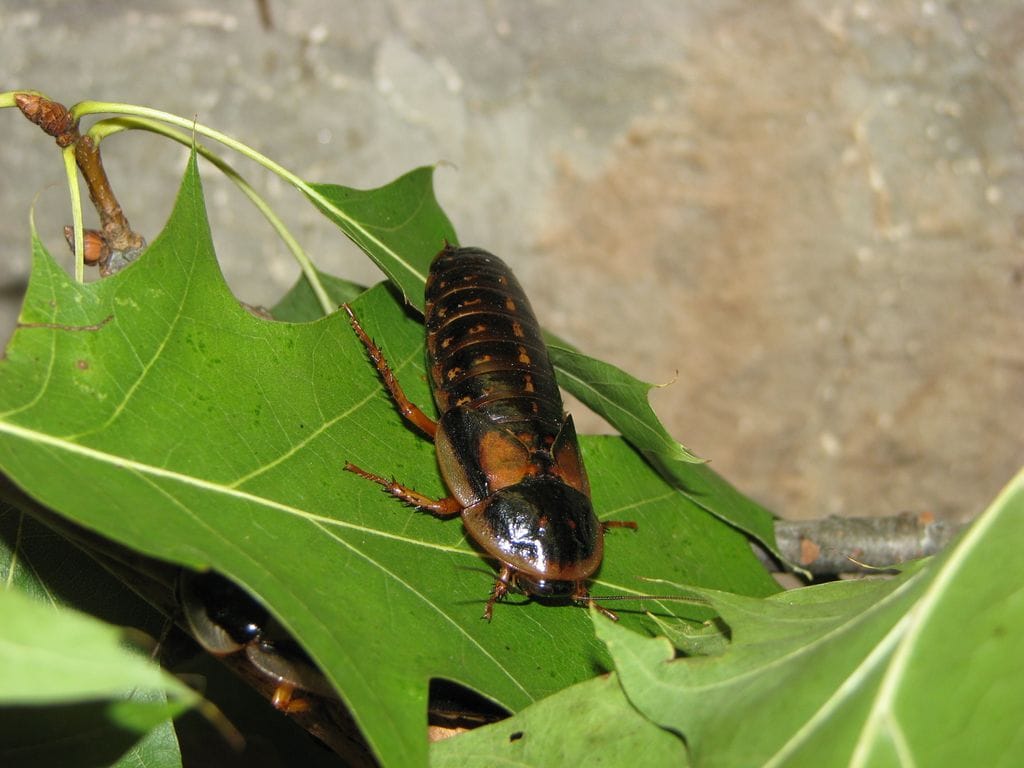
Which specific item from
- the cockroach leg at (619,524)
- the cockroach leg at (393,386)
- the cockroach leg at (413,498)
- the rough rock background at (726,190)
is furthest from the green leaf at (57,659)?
the rough rock background at (726,190)

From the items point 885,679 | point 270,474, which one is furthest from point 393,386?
point 885,679

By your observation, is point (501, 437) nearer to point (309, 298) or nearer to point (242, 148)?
point (309, 298)

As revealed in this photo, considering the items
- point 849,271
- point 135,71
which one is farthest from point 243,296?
point 849,271

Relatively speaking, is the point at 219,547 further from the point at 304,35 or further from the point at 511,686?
the point at 304,35

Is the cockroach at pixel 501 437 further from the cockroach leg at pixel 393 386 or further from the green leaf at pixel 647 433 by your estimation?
the green leaf at pixel 647 433

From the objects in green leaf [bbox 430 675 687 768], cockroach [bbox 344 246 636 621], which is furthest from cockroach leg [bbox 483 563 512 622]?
green leaf [bbox 430 675 687 768]

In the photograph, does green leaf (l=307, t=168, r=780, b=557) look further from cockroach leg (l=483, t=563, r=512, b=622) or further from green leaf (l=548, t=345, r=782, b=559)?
cockroach leg (l=483, t=563, r=512, b=622)
